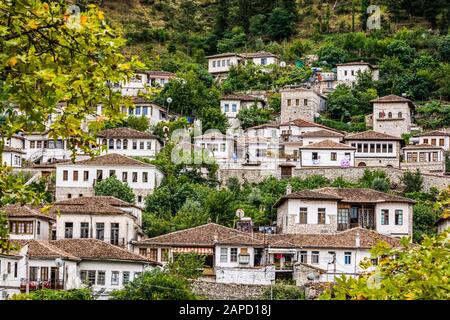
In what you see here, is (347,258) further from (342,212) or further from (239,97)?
(239,97)

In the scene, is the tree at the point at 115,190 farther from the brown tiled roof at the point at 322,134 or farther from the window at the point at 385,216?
the window at the point at 385,216

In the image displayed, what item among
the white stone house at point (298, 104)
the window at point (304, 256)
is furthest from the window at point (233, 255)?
the white stone house at point (298, 104)

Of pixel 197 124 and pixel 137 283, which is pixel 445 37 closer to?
pixel 197 124

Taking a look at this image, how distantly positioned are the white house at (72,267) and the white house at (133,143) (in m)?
25.5

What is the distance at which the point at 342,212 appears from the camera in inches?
2638

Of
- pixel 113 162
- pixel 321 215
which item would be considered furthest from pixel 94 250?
pixel 113 162

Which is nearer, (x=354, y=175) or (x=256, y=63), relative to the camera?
(x=354, y=175)

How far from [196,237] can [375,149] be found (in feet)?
79.0

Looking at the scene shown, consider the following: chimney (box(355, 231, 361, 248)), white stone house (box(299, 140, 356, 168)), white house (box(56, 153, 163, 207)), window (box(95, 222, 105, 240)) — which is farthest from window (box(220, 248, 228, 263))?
white stone house (box(299, 140, 356, 168))

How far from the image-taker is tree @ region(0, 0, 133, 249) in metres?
11.5

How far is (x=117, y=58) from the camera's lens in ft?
40.9

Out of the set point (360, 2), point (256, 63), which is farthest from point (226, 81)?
point (360, 2)

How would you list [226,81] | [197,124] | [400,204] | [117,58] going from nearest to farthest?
[117,58] < [400,204] < [197,124] < [226,81]

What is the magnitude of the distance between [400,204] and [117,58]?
5550 cm
